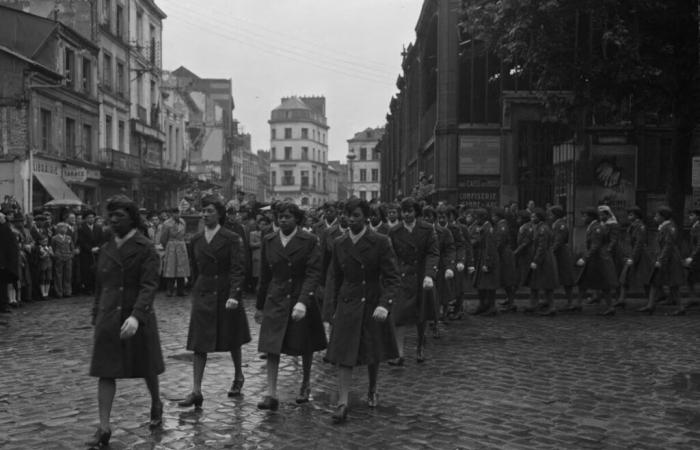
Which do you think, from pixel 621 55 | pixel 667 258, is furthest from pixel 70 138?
pixel 667 258

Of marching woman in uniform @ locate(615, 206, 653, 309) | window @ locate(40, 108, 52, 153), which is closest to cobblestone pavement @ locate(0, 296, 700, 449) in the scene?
marching woman in uniform @ locate(615, 206, 653, 309)

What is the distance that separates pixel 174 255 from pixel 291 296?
11.4 m

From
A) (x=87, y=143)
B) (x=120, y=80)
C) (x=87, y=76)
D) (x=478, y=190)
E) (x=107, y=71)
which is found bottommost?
(x=478, y=190)

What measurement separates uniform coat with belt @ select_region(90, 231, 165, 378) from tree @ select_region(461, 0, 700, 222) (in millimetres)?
13561

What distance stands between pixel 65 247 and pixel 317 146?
10779 centimetres

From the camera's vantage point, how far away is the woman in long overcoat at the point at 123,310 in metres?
5.77

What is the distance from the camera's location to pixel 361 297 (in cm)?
686

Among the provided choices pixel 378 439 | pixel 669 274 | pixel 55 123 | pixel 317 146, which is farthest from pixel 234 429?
pixel 317 146

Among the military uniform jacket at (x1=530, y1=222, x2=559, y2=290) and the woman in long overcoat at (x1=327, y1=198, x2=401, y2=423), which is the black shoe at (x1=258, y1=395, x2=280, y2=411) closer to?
the woman in long overcoat at (x1=327, y1=198, x2=401, y2=423)

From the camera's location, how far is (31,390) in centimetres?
780

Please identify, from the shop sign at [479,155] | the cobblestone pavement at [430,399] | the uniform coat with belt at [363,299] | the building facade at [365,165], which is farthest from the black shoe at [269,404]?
the building facade at [365,165]

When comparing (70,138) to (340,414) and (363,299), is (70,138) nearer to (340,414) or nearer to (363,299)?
(363,299)

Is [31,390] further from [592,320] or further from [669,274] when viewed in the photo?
[669,274]

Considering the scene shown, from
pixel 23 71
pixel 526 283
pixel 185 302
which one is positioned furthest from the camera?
pixel 23 71
